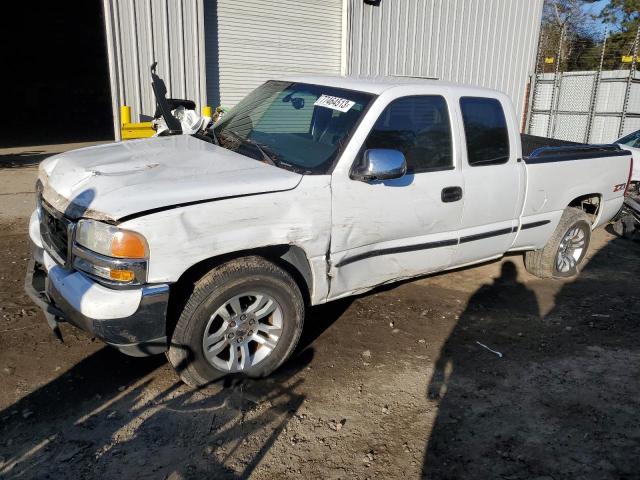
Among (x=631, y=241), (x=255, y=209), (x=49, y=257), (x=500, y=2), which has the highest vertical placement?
(x=500, y=2)

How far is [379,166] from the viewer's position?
3.58 meters

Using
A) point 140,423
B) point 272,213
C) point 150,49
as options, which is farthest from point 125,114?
point 140,423

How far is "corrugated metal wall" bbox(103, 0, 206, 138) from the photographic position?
366 inches

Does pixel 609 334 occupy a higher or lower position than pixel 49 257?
lower

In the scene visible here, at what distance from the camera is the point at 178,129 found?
588cm

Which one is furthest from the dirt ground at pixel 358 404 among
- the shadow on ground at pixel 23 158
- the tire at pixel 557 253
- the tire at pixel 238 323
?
the shadow on ground at pixel 23 158

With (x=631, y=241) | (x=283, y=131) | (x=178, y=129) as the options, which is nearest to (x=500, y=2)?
(x=631, y=241)

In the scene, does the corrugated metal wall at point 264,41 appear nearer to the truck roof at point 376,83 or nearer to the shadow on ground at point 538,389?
the truck roof at point 376,83

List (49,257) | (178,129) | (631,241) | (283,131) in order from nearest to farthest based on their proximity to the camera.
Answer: (49,257), (283,131), (178,129), (631,241)

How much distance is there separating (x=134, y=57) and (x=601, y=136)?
11.3 metres

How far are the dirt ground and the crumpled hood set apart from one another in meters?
1.14

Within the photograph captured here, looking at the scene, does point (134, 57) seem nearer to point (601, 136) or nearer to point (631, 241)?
point (631, 241)

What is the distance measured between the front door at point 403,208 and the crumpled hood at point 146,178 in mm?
518

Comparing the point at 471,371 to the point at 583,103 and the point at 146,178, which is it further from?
the point at 583,103
